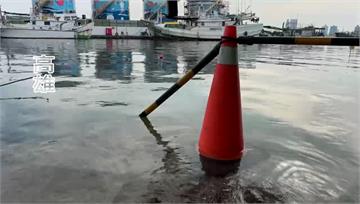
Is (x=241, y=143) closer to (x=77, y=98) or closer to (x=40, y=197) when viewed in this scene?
(x=40, y=197)

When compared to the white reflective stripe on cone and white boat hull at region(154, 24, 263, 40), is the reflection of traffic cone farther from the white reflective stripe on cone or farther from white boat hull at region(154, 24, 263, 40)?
white boat hull at region(154, 24, 263, 40)

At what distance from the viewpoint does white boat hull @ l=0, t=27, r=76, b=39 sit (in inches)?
2021

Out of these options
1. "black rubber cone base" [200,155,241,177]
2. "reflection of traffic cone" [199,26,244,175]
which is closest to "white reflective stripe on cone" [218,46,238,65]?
"reflection of traffic cone" [199,26,244,175]

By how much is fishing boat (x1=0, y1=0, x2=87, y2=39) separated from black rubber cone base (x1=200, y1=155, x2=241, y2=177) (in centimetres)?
5430

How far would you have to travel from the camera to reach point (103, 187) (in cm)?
284

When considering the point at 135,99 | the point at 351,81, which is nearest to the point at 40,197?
the point at 135,99

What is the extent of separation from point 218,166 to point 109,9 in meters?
67.8

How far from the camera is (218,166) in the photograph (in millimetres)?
3357

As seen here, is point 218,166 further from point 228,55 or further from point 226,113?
point 228,55

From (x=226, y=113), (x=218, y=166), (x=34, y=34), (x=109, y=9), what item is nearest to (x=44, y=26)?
(x=34, y=34)

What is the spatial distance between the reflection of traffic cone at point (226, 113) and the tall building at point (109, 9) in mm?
66806

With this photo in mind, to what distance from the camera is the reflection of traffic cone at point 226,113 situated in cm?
350

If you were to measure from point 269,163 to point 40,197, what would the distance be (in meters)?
2.19

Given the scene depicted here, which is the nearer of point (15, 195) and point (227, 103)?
point (15, 195)
